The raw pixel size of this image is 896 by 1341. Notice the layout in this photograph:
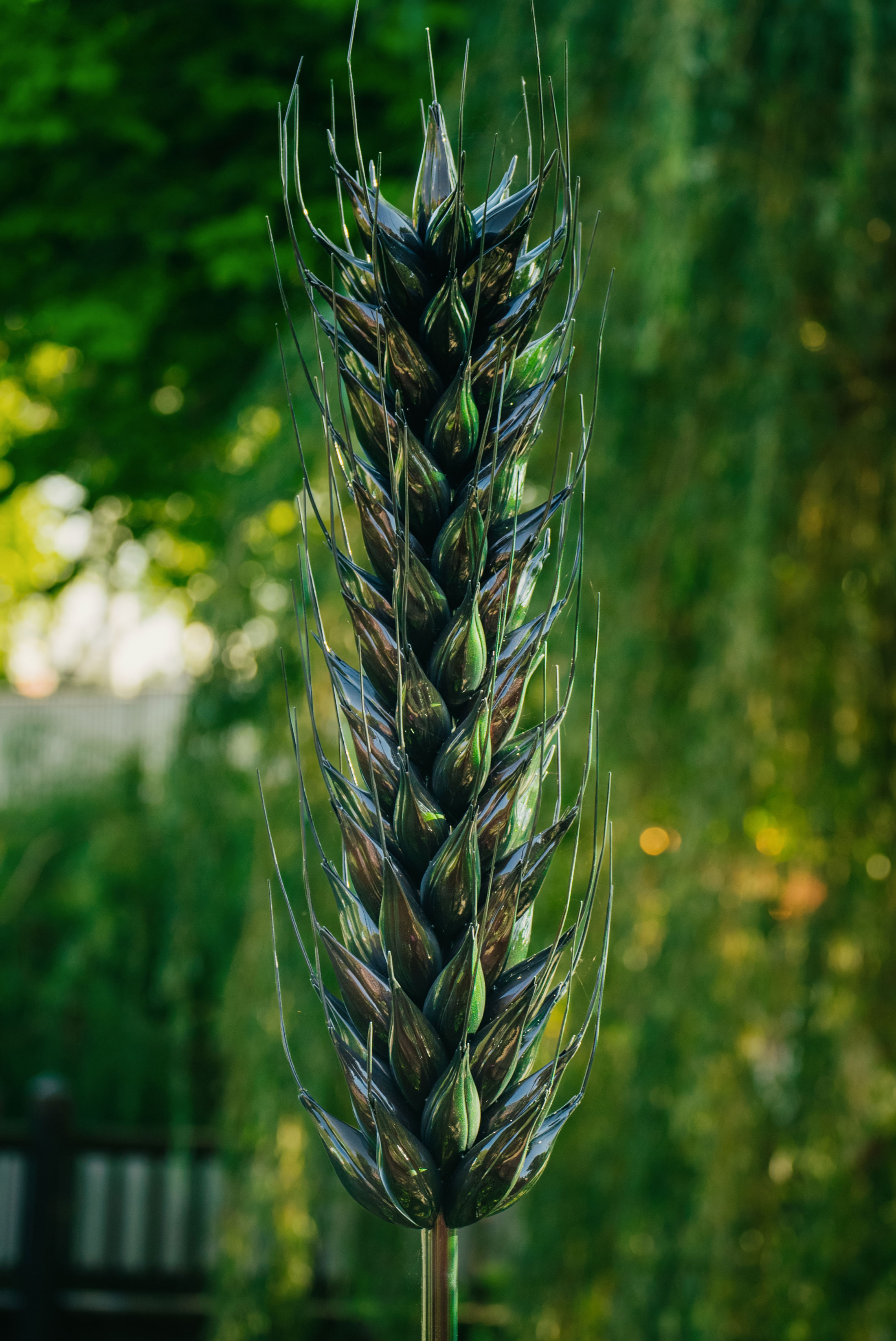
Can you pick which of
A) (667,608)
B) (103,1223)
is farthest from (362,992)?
(103,1223)

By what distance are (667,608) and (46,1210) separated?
424 centimetres

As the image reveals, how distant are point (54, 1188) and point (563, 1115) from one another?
18.3 ft

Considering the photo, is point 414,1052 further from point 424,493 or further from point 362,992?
point 424,493

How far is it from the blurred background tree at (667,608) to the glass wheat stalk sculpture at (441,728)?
5.35 ft

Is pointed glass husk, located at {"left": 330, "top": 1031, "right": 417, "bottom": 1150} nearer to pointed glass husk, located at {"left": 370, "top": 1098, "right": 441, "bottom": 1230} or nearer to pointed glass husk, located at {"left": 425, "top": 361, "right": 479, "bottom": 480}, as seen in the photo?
pointed glass husk, located at {"left": 370, "top": 1098, "right": 441, "bottom": 1230}

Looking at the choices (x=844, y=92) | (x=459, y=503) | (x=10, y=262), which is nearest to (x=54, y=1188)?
(x=10, y=262)

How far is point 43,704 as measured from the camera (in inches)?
291

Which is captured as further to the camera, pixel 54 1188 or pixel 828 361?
pixel 54 1188

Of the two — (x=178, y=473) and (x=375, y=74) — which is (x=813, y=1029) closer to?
(x=375, y=74)

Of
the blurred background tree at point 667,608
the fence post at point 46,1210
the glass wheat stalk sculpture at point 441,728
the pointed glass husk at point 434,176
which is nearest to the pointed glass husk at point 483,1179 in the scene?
the glass wheat stalk sculpture at point 441,728

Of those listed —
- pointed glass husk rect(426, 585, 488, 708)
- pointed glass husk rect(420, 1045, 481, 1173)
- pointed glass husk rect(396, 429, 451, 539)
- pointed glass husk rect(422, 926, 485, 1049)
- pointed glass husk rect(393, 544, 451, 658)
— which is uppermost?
pointed glass husk rect(396, 429, 451, 539)

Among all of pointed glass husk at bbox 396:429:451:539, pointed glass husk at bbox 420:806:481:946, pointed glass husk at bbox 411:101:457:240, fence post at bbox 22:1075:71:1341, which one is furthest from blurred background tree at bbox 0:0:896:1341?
fence post at bbox 22:1075:71:1341

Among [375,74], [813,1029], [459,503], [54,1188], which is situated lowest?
[54,1188]

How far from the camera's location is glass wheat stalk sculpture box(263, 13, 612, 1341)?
1.41 ft
